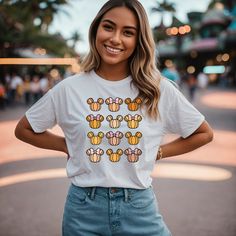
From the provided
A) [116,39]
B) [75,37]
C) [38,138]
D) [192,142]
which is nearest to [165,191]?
[192,142]

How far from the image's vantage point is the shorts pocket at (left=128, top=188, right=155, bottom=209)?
1698 mm

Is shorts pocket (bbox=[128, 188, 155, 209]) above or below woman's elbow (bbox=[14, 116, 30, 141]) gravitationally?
below

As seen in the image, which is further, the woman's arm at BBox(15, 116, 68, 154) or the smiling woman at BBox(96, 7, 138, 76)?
the woman's arm at BBox(15, 116, 68, 154)

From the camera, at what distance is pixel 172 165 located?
6113 millimetres

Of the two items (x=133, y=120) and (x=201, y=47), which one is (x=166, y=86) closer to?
(x=133, y=120)

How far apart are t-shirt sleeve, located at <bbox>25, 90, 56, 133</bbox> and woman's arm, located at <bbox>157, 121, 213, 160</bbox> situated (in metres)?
0.57

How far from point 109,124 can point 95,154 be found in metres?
0.14

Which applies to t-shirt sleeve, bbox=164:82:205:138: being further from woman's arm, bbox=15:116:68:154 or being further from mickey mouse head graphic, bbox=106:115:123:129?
woman's arm, bbox=15:116:68:154

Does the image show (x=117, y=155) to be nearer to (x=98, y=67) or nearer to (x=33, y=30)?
(x=98, y=67)

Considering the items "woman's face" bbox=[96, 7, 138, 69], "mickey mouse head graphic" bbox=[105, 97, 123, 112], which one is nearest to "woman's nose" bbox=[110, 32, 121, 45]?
"woman's face" bbox=[96, 7, 138, 69]

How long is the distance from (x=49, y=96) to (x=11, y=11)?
21.2m

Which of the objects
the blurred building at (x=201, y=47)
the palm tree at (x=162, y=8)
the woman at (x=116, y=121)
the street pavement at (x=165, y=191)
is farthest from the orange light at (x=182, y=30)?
the palm tree at (x=162, y=8)

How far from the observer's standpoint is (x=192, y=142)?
193 centimetres

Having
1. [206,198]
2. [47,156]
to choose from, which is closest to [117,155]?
[206,198]
